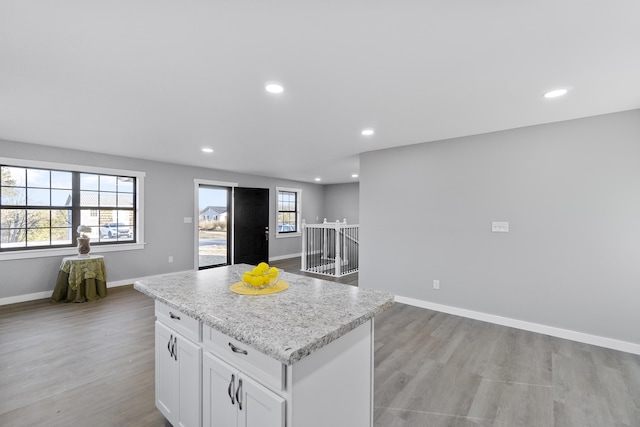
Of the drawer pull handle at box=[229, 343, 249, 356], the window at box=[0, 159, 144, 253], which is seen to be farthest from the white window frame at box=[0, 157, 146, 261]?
the drawer pull handle at box=[229, 343, 249, 356]

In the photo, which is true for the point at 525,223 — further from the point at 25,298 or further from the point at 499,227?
the point at 25,298

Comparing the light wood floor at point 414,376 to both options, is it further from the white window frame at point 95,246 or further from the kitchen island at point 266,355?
the white window frame at point 95,246

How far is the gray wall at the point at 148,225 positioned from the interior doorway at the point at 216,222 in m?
0.46

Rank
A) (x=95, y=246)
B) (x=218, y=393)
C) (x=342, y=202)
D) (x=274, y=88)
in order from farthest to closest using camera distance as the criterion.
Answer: (x=342, y=202)
(x=95, y=246)
(x=274, y=88)
(x=218, y=393)

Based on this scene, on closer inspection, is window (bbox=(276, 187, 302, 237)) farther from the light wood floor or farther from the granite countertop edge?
the granite countertop edge

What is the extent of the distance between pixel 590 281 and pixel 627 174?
1.14 meters

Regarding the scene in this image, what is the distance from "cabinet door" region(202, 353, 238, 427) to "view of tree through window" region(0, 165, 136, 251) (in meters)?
4.72

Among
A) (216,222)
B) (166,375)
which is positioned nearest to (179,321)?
(166,375)

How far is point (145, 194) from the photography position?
529 centimetres

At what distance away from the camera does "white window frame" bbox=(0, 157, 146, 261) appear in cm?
405

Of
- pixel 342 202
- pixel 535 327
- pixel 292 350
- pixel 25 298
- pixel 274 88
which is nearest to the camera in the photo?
pixel 292 350

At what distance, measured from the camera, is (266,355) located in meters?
1.12

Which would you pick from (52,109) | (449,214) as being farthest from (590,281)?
(52,109)

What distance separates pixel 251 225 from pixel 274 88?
491 cm
